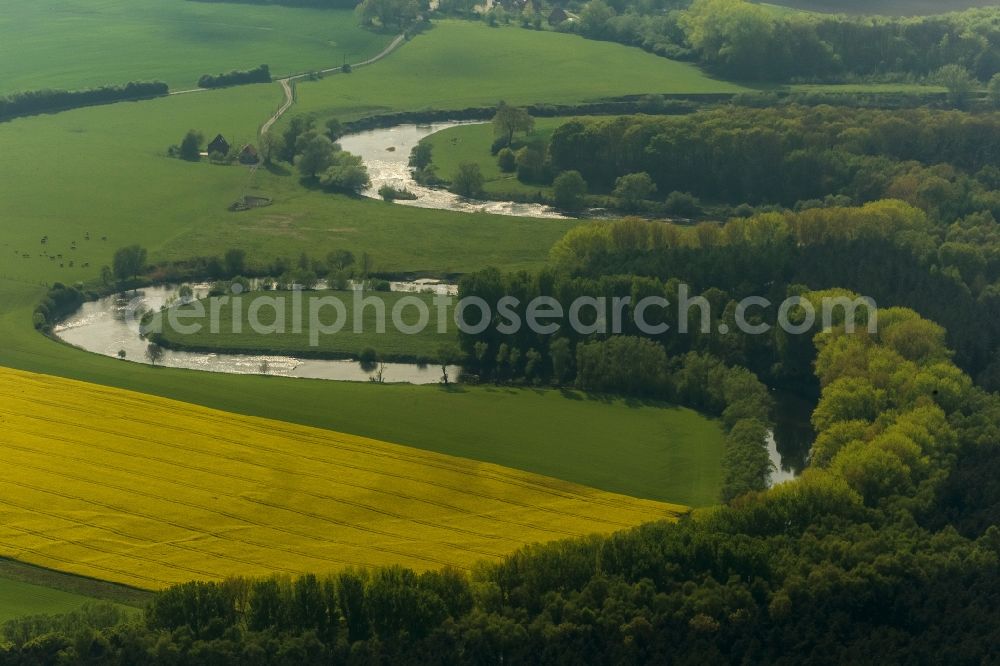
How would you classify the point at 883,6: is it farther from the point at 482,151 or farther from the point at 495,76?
the point at 482,151

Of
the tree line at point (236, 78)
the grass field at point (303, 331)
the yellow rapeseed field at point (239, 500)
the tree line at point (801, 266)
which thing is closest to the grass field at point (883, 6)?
the tree line at point (236, 78)

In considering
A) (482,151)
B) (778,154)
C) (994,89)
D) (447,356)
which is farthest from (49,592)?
(994,89)

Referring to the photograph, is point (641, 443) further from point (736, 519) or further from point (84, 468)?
point (84, 468)

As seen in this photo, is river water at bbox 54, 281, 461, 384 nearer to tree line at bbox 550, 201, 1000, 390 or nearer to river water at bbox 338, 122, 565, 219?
tree line at bbox 550, 201, 1000, 390

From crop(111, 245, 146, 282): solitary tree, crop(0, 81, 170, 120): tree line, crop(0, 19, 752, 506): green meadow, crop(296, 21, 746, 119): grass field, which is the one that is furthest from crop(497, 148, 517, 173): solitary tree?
crop(0, 81, 170, 120): tree line


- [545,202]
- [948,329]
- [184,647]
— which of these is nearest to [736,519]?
[184,647]

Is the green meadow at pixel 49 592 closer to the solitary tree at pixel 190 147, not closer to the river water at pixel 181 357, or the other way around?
the river water at pixel 181 357
